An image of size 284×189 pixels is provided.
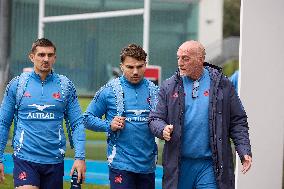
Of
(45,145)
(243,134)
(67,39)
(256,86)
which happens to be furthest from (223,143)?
(67,39)

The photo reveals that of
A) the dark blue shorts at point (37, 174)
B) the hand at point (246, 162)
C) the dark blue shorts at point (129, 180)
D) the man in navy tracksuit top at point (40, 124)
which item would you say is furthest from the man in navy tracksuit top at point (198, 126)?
the dark blue shorts at point (37, 174)

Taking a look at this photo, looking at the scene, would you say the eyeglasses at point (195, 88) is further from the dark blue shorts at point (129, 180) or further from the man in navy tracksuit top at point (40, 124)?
the man in navy tracksuit top at point (40, 124)

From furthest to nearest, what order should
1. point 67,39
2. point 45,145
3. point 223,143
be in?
1. point 67,39
2. point 45,145
3. point 223,143

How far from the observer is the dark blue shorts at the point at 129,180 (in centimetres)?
744

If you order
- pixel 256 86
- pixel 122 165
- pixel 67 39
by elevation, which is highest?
pixel 67 39

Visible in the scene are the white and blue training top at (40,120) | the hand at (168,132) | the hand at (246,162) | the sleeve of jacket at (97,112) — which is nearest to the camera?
the hand at (168,132)

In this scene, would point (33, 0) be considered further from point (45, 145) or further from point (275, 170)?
point (45, 145)

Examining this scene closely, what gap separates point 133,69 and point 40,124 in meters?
0.94

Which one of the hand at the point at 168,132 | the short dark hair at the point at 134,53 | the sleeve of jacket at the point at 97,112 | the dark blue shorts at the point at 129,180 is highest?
the short dark hair at the point at 134,53

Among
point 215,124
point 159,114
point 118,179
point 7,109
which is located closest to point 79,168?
point 118,179

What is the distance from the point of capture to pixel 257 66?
30.4 ft

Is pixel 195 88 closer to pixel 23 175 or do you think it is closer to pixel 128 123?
pixel 128 123

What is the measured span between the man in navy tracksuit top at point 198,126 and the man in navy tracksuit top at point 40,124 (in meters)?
0.99

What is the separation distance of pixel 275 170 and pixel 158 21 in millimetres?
8710
